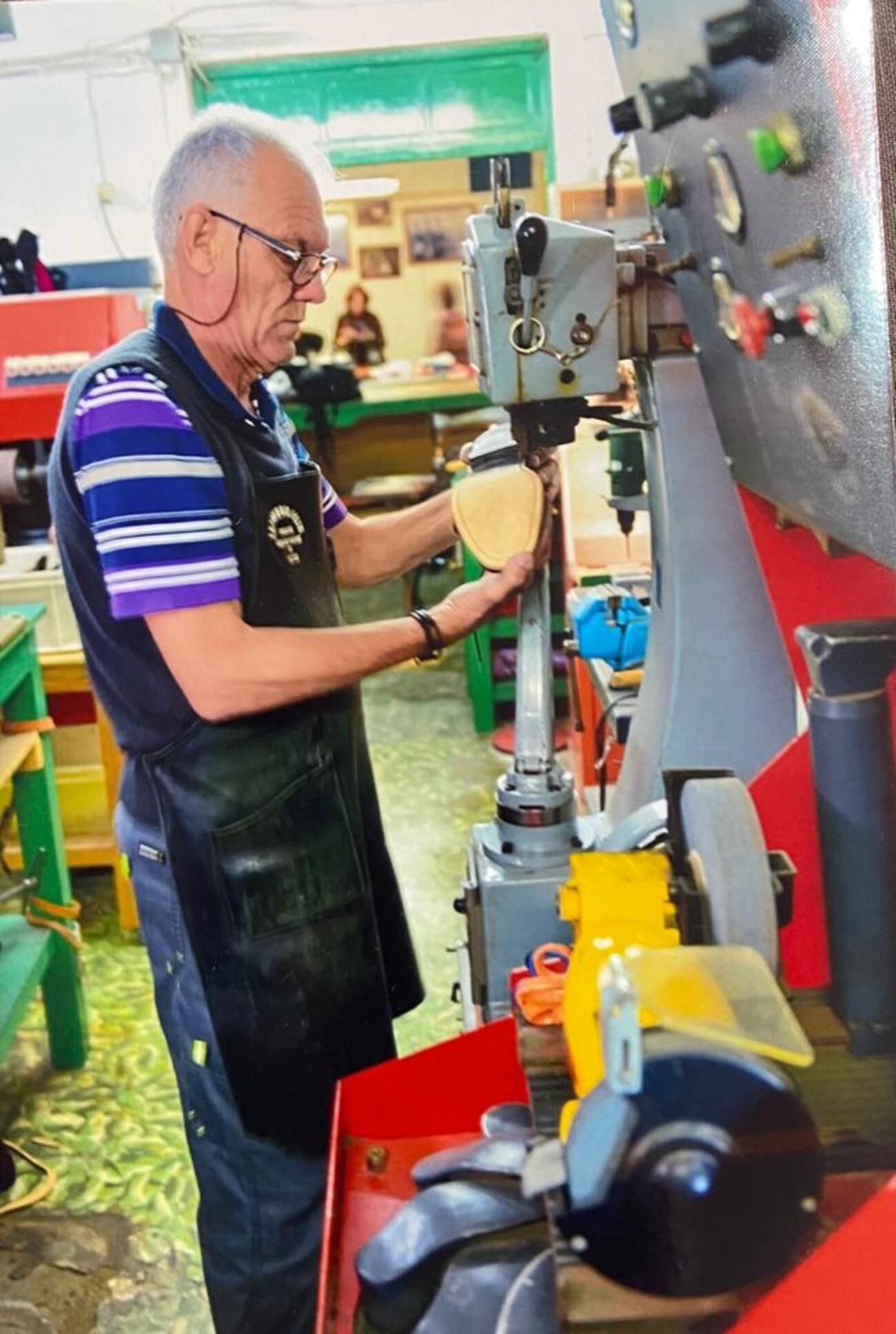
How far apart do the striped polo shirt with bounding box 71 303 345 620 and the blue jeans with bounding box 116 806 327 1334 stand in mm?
330

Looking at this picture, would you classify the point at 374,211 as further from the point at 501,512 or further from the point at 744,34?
the point at 744,34

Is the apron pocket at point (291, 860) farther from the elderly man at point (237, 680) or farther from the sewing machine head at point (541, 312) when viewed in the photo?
the sewing machine head at point (541, 312)

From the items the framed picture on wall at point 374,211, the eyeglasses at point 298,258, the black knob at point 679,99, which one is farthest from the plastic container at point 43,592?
the framed picture on wall at point 374,211

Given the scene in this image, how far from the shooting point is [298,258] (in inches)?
55.0

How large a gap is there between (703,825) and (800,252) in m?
0.41

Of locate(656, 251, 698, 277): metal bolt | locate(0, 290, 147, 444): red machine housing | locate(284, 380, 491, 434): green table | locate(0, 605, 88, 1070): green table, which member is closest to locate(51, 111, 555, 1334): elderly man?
locate(656, 251, 698, 277): metal bolt

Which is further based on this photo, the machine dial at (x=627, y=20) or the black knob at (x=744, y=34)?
the machine dial at (x=627, y=20)

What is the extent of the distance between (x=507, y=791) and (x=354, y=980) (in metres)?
0.30

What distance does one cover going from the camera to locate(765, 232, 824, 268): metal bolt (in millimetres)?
884

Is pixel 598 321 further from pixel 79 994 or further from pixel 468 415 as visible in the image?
pixel 468 415

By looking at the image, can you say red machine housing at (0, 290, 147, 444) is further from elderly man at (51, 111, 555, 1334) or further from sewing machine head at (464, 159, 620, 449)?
sewing machine head at (464, 159, 620, 449)

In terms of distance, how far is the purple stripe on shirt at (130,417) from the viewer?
1.29 meters

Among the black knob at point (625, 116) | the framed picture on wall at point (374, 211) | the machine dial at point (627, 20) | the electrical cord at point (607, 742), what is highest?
the framed picture on wall at point (374, 211)

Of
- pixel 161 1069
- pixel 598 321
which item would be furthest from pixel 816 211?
pixel 161 1069
